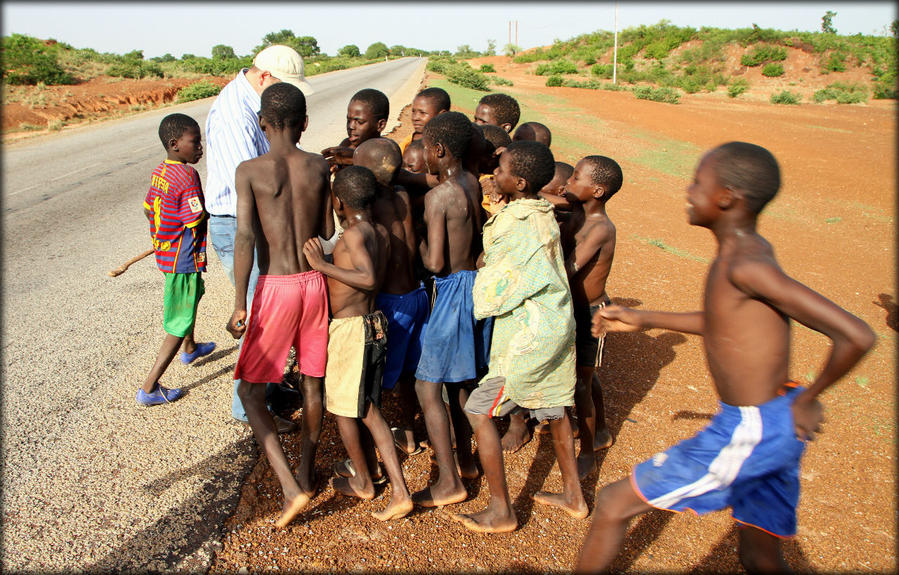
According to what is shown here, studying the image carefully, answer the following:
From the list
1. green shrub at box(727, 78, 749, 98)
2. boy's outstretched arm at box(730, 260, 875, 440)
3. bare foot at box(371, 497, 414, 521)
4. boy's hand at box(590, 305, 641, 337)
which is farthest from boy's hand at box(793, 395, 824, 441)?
green shrub at box(727, 78, 749, 98)

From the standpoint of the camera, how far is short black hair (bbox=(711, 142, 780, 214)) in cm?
191

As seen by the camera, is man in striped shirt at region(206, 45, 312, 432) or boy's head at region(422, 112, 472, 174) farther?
man in striped shirt at region(206, 45, 312, 432)

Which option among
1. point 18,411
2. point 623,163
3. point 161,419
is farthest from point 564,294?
point 623,163

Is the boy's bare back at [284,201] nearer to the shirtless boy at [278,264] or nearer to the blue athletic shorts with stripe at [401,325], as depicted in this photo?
the shirtless boy at [278,264]

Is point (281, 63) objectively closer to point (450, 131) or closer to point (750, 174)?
point (450, 131)

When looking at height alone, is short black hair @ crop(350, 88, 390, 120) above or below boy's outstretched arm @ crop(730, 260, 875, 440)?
above

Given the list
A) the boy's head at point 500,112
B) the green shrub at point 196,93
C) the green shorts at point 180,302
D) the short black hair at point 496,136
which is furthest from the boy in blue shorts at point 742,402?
the green shrub at point 196,93

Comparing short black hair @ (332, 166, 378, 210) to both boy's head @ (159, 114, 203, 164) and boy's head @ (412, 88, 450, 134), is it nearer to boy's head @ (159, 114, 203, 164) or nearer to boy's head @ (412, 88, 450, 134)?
boy's head @ (159, 114, 203, 164)

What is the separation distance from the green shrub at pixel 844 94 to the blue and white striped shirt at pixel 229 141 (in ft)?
114

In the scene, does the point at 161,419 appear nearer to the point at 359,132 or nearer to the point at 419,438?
the point at 419,438

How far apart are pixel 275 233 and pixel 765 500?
227 cm

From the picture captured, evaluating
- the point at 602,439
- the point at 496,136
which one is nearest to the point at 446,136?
the point at 496,136

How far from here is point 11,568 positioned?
2348mm

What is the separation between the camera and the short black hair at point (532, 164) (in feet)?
8.92
